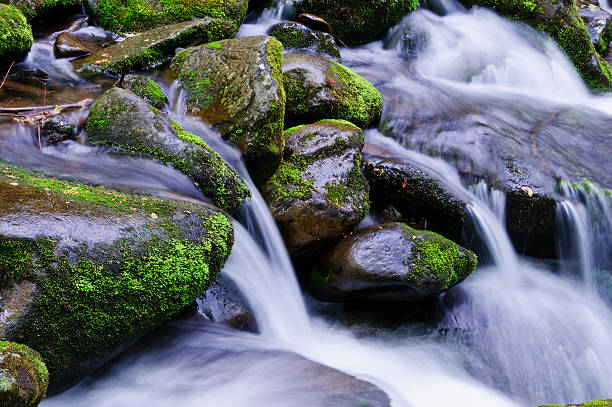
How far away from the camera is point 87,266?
9.23 ft

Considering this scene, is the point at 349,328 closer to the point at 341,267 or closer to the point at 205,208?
the point at 341,267

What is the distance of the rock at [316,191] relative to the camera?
4773mm

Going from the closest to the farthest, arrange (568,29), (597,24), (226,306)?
(226,306)
(568,29)
(597,24)

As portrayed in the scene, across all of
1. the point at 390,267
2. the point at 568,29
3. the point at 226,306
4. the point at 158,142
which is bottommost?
the point at 226,306

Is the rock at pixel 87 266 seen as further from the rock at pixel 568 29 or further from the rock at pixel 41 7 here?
the rock at pixel 568 29

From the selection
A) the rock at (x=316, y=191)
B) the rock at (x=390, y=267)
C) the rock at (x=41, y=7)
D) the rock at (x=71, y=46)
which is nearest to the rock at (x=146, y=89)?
the rock at (x=316, y=191)

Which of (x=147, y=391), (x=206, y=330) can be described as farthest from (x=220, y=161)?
(x=147, y=391)

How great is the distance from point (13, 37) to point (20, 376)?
4.56 m

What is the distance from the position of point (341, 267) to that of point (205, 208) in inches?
61.2

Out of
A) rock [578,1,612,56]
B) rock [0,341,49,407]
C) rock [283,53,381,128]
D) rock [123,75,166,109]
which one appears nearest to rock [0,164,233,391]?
rock [0,341,49,407]

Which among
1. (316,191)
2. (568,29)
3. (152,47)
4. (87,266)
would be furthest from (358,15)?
(87,266)

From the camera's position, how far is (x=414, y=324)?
4805mm

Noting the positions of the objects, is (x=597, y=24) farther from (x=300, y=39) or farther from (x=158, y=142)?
(x=158, y=142)

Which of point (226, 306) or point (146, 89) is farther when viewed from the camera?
point (146, 89)
